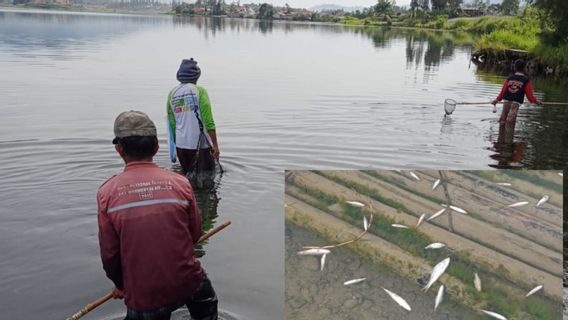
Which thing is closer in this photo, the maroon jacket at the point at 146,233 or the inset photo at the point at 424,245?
the inset photo at the point at 424,245

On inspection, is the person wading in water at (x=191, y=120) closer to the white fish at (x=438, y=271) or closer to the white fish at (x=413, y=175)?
the white fish at (x=413, y=175)

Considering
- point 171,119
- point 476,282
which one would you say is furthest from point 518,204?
point 171,119

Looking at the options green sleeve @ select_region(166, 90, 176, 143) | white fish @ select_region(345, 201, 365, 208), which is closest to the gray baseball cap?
white fish @ select_region(345, 201, 365, 208)

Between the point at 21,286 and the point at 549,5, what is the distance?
110 ft

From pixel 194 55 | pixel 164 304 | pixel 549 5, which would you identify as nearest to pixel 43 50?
pixel 194 55

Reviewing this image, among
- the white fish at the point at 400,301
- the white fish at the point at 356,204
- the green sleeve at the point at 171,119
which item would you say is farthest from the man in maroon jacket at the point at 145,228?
the green sleeve at the point at 171,119

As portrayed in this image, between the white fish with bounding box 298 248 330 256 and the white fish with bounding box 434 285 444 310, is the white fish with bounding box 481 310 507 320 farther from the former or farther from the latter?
the white fish with bounding box 298 248 330 256

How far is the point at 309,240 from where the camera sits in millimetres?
2967

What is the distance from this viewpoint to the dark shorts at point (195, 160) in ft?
24.9

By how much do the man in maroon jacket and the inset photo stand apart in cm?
74

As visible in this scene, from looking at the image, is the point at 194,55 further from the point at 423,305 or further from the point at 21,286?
the point at 423,305

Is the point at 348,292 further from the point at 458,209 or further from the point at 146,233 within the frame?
the point at 146,233

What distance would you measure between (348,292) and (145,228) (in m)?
1.26

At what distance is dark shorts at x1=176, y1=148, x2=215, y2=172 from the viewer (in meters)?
7.59
